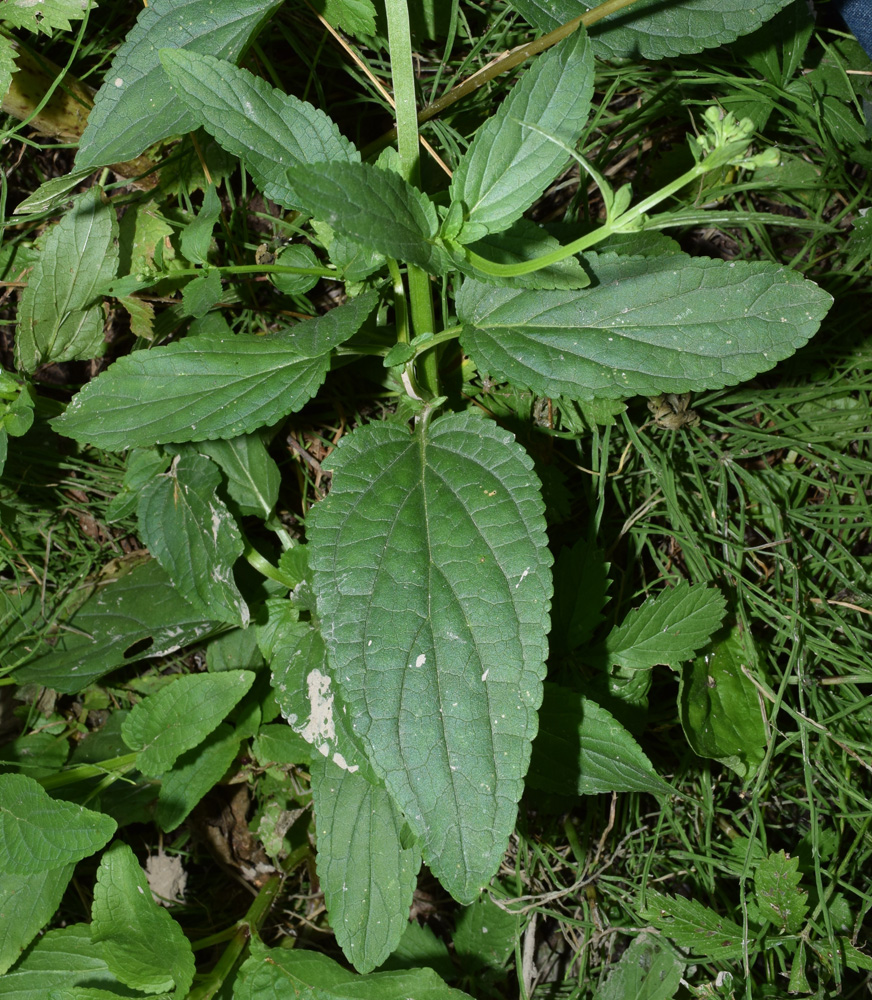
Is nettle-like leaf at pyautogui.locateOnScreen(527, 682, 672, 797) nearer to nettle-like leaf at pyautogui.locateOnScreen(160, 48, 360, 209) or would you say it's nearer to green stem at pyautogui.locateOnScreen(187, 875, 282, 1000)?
green stem at pyautogui.locateOnScreen(187, 875, 282, 1000)

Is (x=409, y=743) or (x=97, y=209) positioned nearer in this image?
(x=409, y=743)

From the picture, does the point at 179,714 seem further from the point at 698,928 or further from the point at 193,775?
the point at 698,928

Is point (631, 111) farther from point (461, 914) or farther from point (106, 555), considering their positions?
point (461, 914)

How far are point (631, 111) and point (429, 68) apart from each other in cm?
54

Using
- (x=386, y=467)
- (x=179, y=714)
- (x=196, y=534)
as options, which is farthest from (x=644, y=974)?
(x=196, y=534)

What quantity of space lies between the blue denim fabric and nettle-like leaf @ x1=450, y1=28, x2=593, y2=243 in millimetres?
1014

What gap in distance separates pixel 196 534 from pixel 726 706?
1.41 meters

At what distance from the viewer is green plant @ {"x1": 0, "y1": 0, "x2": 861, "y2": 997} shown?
1.40 m

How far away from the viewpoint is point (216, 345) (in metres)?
1.64

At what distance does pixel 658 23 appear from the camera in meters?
1.71

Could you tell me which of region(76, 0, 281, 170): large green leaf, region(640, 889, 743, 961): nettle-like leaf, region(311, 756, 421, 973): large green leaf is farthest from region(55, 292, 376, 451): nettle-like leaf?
region(640, 889, 743, 961): nettle-like leaf

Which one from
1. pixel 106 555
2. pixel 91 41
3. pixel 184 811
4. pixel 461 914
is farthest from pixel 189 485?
pixel 461 914

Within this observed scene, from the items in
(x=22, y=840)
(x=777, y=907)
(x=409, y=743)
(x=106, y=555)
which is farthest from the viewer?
(x=106, y=555)

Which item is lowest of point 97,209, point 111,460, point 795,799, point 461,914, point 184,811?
point 461,914
